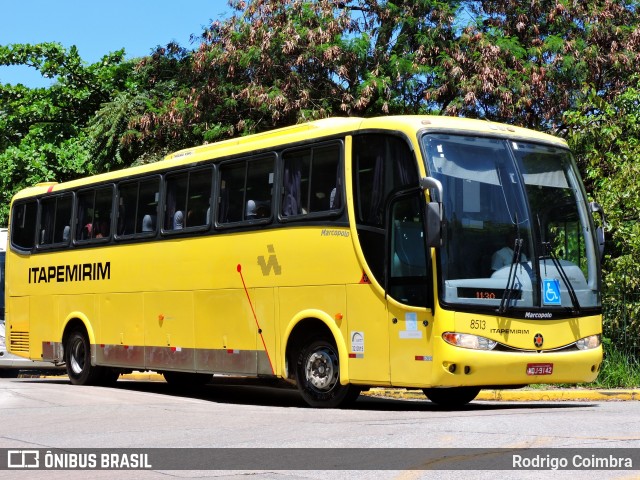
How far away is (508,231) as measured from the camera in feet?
44.9

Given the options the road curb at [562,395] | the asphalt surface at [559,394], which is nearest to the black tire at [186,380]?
the asphalt surface at [559,394]

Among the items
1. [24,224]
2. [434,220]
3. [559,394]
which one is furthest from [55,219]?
[434,220]

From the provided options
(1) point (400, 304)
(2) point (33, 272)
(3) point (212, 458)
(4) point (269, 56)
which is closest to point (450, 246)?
(1) point (400, 304)

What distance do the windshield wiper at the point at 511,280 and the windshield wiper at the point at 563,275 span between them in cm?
42

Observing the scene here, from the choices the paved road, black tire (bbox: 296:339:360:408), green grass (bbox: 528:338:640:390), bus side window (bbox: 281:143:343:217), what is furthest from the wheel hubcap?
green grass (bbox: 528:338:640:390)

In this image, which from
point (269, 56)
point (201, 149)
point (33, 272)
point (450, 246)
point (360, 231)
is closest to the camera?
point (450, 246)

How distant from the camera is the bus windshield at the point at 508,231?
13.4 m

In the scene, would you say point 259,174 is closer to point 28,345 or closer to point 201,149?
point 201,149

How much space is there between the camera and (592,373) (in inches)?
564

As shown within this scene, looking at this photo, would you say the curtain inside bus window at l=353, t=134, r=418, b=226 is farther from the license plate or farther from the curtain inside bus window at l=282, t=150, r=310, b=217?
the license plate

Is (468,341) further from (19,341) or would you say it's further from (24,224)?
(24,224)

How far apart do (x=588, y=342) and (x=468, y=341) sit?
189cm

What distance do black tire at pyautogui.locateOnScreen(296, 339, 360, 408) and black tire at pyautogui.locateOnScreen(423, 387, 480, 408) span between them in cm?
115

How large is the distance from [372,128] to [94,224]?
7.46 m
